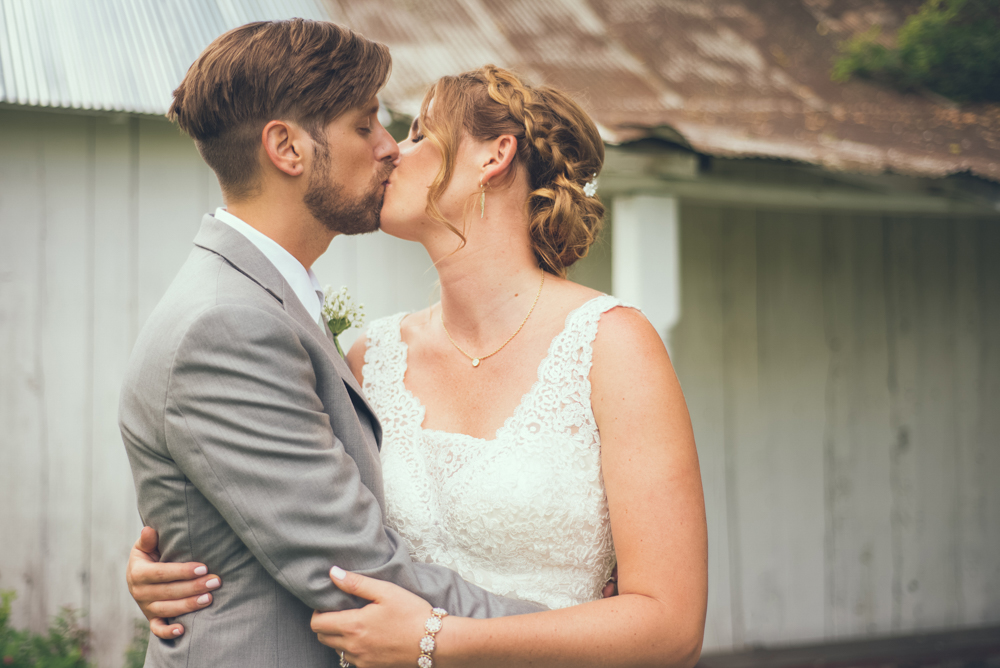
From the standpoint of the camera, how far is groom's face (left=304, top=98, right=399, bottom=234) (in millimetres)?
1896

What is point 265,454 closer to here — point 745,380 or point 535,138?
point 535,138

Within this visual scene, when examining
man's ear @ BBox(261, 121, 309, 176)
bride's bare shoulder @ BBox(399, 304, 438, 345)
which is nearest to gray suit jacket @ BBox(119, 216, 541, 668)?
man's ear @ BBox(261, 121, 309, 176)

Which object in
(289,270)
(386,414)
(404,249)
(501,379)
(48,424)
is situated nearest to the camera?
(289,270)

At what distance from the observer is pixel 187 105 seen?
1.87 m

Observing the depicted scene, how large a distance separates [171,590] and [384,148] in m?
1.21

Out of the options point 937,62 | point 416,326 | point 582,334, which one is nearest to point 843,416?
point 937,62

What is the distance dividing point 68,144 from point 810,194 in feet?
12.6

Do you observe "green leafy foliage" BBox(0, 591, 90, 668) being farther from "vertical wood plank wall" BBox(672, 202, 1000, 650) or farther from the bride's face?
"vertical wood plank wall" BBox(672, 202, 1000, 650)

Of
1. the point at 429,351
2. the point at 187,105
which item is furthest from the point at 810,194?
the point at 187,105

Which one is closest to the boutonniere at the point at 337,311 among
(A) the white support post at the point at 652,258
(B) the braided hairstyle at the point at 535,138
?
(B) the braided hairstyle at the point at 535,138

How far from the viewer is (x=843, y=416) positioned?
5.24 m

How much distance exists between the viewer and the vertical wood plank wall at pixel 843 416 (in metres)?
4.93

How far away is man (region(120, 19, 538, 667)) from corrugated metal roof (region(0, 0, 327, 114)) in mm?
1863

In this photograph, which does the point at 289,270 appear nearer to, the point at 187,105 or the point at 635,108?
the point at 187,105
